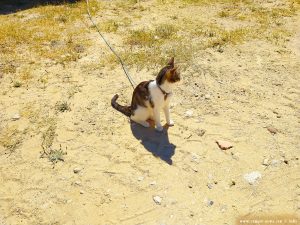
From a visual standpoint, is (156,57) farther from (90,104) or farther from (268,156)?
(268,156)

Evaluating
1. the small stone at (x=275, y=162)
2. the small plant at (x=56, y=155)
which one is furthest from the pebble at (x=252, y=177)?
the small plant at (x=56, y=155)

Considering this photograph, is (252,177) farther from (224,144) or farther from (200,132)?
(200,132)

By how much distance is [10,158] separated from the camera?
5.84 meters

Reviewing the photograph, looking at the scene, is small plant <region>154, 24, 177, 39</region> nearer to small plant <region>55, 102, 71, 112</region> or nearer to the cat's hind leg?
small plant <region>55, 102, 71, 112</region>

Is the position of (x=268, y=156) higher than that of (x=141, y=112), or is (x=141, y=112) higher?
(x=141, y=112)

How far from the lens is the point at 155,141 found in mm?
5984

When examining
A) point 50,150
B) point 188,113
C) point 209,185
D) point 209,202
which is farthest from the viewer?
point 188,113

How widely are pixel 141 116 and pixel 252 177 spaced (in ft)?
6.59

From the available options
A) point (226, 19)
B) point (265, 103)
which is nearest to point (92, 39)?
point (226, 19)

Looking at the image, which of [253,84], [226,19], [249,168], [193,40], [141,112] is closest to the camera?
[249,168]

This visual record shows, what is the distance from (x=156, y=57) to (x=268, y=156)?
11.7ft

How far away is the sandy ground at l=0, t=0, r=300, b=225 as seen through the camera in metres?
4.98

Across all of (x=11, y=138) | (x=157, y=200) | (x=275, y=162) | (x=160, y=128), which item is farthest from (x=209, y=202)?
(x=11, y=138)

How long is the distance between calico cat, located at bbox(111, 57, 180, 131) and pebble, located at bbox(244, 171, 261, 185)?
158cm
